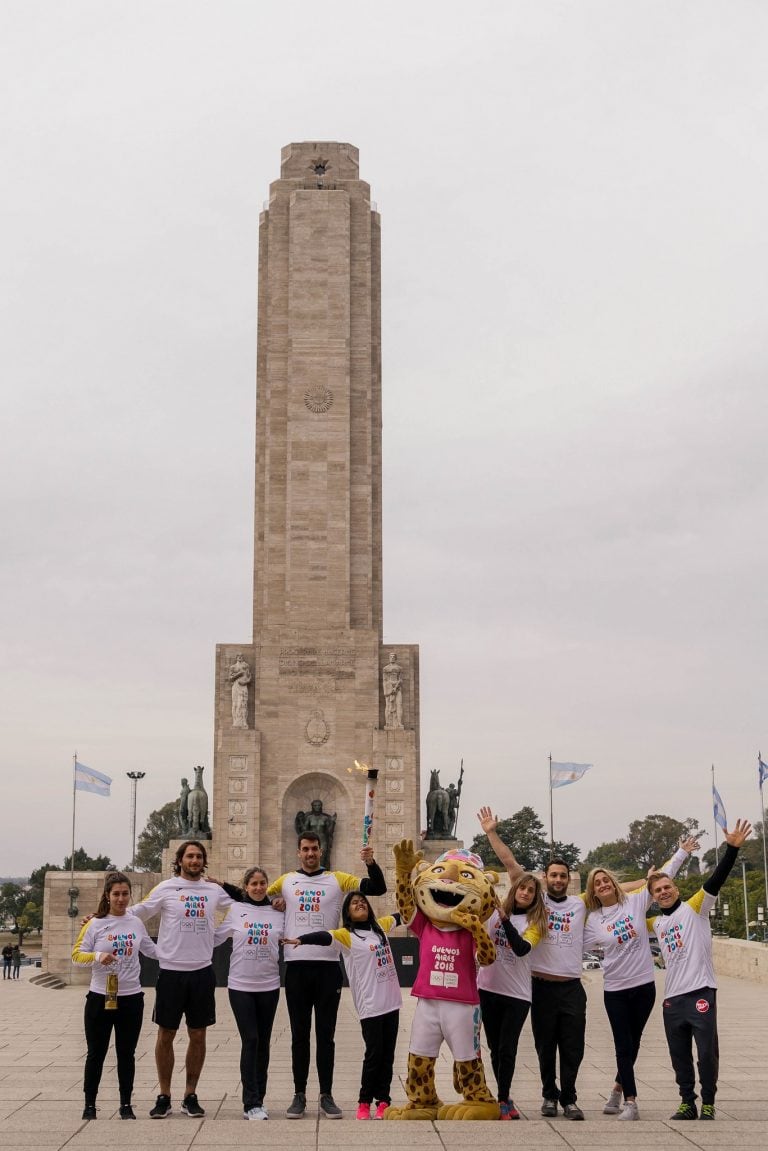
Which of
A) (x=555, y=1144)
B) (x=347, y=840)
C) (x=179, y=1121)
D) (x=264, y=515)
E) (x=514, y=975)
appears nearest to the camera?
(x=555, y=1144)

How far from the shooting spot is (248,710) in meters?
37.0

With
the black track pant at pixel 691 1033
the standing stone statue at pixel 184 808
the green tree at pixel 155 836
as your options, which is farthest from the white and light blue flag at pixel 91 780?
the green tree at pixel 155 836

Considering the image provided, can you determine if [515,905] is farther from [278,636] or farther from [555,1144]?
[278,636]

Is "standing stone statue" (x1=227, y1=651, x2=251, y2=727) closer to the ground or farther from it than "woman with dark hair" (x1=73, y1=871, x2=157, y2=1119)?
farther from it

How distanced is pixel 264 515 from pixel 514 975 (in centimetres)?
2985

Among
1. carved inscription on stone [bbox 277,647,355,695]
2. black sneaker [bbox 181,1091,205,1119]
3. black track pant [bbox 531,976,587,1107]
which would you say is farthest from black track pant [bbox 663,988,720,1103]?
carved inscription on stone [bbox 277,647,355,695]

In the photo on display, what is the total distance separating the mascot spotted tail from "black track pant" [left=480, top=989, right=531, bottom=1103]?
0.81 feet

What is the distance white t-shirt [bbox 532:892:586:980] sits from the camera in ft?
32.0

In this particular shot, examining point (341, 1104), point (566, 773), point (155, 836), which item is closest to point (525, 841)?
point (155, 836)

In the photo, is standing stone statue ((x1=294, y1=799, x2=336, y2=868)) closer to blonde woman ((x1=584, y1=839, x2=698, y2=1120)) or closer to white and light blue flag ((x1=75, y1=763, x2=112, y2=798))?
white and light blue flag ((x1=75, y1=763, x2=112, y2=798))

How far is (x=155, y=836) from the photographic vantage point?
94.9m

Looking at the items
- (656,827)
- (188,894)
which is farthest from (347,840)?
(656,827)

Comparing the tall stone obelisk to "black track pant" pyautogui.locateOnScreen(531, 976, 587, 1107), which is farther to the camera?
the tall stone obelisk

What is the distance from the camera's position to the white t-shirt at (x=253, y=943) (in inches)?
392
